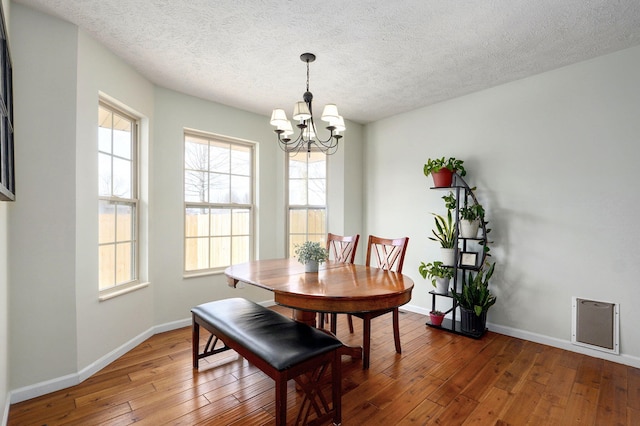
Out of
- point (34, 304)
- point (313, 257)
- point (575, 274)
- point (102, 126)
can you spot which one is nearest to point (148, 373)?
point (34, 304)

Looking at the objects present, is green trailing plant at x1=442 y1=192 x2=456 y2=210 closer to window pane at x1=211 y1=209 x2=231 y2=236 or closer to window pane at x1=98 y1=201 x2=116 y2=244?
window pane at x1=211 y1=209 x2=231 y2=236

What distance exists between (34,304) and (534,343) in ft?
14.0

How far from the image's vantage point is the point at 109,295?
268cm

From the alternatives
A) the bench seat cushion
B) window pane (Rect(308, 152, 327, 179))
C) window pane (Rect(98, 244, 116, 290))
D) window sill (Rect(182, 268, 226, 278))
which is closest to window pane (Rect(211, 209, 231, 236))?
window sill (Rect(182, 268, 226, 278))

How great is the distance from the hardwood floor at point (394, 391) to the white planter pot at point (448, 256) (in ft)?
2.87

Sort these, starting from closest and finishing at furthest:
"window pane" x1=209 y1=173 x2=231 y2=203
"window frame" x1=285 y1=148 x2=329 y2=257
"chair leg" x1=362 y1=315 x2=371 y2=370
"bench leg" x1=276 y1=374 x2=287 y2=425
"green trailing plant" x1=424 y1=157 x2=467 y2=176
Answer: "bench leg" x1=276 y1=374 x2=287 y2=425 → "chair leg" x1=362 y1=315 x2=371 y2=370 → "green trailing plant" x1=424 y1=157 x2=467 y2=176 → "window pane" x1=209 y1=173 x2=231 y2=203 → "window frame" x1=285 y1=148 x2=329 y2=257

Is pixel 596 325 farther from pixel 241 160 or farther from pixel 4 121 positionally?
pixel 4 121

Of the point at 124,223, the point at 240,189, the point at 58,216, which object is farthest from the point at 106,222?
the point at 240,189

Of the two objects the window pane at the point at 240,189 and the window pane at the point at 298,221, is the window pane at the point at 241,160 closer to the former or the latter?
the window pane at the point at 240,189

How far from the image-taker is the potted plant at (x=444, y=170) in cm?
345

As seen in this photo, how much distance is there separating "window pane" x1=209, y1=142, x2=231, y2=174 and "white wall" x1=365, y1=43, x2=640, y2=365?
102 inches

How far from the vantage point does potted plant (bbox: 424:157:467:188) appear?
11.3 ft

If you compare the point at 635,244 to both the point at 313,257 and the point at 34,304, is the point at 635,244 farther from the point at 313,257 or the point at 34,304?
the point at 34,304

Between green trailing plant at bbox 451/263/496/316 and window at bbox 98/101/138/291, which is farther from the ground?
window at bbox 98/101/138/291
